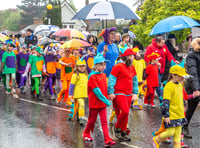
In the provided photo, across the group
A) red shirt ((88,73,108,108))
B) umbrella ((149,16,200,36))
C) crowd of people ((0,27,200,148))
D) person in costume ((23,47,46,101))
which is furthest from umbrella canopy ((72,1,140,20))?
person in costume ((23,47,46,101))

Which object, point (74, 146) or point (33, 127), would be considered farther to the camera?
point (33, 127)

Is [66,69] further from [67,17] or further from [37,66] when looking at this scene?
[67,17]

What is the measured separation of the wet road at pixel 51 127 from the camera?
6549 millimetres

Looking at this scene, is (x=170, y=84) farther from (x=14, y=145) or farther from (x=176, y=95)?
(x=14, y=145)

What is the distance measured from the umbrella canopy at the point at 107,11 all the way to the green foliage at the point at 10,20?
327 ft

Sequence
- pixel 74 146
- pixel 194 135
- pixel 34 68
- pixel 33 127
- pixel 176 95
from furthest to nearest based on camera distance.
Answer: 1. pixel 34 68
2. pixel 33 127
3. pixel 194 135
4. pixel 74 146
5. pixel 176 95

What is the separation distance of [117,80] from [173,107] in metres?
1.35

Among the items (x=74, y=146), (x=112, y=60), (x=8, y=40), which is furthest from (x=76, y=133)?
(x=8, y=40)

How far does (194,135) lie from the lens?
7.15m

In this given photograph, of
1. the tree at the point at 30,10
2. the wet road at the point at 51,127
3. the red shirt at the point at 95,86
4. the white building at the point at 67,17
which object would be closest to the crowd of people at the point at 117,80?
the red shirt at the point at 95,86

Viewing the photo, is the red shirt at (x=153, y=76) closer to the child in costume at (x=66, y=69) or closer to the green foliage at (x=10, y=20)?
the child in costume at (x=66, y=69)

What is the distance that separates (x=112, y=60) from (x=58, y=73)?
3918mm

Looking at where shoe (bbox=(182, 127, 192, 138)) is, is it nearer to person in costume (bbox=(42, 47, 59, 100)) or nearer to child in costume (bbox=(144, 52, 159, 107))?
child in costume (bbox=(144, 52, 159, 107))

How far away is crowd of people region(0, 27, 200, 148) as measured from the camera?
235 inches
